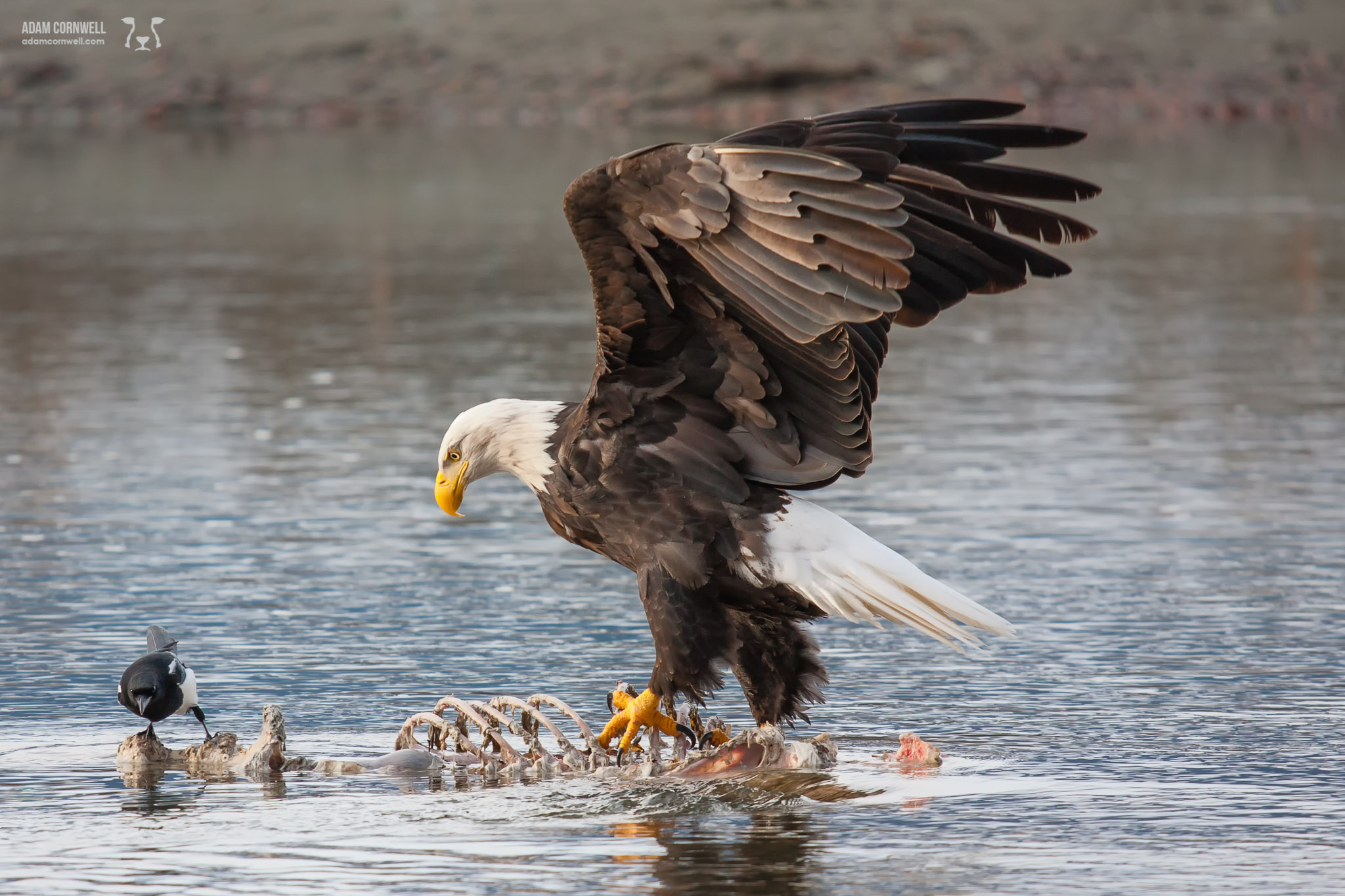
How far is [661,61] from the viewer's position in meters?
35.2

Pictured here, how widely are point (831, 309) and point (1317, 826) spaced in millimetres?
1561

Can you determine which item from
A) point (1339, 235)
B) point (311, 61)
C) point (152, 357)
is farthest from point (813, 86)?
point (152, 357)

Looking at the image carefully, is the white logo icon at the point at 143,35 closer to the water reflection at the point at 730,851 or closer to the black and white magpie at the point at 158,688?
the black and white magpie at the point at 158,688

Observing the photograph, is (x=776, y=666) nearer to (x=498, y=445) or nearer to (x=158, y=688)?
(x=498, y=445)

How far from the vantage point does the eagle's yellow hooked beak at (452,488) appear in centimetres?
584

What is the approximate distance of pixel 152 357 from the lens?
13.0 metres

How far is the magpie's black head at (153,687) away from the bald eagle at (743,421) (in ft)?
2.80

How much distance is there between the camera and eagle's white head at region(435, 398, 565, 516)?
18.8 feet

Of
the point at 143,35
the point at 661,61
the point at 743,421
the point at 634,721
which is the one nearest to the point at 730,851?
the point at 634,721

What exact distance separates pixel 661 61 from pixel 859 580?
3051 cm

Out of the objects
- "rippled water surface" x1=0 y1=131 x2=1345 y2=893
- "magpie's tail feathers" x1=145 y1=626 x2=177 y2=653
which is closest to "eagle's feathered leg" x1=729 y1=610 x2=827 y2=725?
"rippled water surface" x1=0 y1=131 x2=1345 y2=893

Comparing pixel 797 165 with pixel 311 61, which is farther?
pixel 311 61

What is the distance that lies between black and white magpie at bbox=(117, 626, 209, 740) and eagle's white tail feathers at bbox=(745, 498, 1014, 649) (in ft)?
4.83

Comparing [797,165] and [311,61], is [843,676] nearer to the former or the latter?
[797,165]
